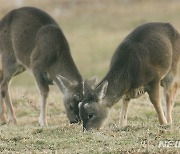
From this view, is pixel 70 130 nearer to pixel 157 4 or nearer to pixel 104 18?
pixel 104 18

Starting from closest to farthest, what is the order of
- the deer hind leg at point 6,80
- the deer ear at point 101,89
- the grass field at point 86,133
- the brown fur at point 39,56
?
the grass field at point 86,133, the deer ear at point 101,89, the brown fur at point 39,56, the deer hind leg at point 6,80

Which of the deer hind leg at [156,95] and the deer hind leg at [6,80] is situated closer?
the deer hind leg at [156,95]

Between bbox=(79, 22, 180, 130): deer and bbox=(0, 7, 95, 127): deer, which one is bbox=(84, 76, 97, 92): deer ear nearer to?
bbox=(79, 22, 180, 130): deer

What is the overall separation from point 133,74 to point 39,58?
116 inches

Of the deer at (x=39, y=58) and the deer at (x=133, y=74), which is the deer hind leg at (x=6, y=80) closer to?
the deer at (x=39, y=58)

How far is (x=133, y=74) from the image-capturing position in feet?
39.8

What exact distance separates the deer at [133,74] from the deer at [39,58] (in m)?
1.04

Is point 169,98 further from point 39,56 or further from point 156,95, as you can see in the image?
point 39,56

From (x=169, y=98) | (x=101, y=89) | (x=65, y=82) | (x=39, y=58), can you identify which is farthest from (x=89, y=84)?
(x=169, y=98)

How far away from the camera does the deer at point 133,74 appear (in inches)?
460

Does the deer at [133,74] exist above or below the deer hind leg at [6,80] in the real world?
above

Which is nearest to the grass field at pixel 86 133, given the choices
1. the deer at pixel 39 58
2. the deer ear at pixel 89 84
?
the deer at pixel 39 58

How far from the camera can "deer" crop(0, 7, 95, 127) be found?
43.0 feet

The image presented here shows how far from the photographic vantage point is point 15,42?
48.5 ft
